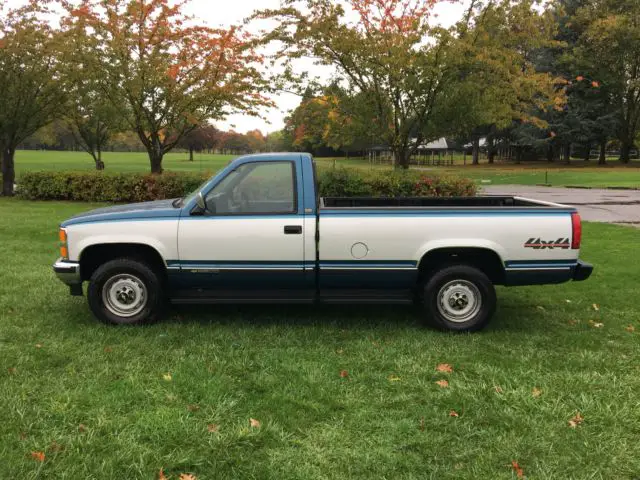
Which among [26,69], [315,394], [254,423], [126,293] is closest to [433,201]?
[315,394]

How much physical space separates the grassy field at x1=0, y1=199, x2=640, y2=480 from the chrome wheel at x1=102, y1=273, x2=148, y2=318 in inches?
10.0

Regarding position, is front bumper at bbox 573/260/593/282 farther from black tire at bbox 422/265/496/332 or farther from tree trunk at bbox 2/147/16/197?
tree trunk at bbox 2/147/16/197

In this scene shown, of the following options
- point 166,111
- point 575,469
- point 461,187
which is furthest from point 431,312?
point 166,111

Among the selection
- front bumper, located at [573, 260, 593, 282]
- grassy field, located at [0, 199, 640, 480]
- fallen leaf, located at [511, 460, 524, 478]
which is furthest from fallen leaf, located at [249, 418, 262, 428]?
front bumper, located at [573, 260, 593, 282]

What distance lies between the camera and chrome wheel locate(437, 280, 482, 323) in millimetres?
5301

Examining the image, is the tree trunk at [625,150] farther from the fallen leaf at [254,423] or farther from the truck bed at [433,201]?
the fallen leaf at [254,423]

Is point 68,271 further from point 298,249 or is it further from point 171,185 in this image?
point 171,185

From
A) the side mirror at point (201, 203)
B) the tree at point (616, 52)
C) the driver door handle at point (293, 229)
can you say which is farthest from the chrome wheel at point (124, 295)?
the tree at point (616, 52)

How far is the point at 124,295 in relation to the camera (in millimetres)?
5352

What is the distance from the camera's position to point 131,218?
5203 mm

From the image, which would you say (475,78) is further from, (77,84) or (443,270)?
(77,84)

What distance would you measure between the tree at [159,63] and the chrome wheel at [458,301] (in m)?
12.2

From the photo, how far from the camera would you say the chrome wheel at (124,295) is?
534 cm

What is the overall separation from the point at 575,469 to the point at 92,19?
58.5 feet
